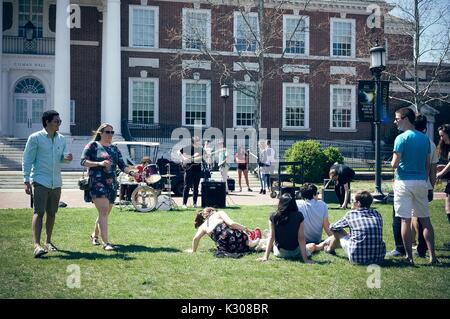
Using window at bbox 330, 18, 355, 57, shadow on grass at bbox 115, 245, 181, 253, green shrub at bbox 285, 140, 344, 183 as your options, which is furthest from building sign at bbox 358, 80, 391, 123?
window at bbox 330, 18, 355, 57

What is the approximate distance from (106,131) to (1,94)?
2316cm

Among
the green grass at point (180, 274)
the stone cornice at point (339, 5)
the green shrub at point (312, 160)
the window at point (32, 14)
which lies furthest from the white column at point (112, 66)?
the green grass at point (180, 274)

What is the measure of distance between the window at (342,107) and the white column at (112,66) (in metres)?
13.8

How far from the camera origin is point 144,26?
102ft

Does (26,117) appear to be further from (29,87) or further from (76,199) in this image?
(76,199)

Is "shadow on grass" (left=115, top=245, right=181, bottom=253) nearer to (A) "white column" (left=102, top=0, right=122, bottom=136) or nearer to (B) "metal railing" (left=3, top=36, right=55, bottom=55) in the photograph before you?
(A) "white column" (left=102, top=0, right=122, bottom=136)

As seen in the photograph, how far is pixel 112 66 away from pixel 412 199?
22.7 meters

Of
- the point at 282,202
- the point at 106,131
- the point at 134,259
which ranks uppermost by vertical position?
the point at 106,131

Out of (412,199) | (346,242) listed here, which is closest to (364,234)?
(346,242)

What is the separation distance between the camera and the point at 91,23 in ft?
101

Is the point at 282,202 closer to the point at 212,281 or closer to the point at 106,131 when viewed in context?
the point at 212,281

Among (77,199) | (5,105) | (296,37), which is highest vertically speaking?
(296,37)
